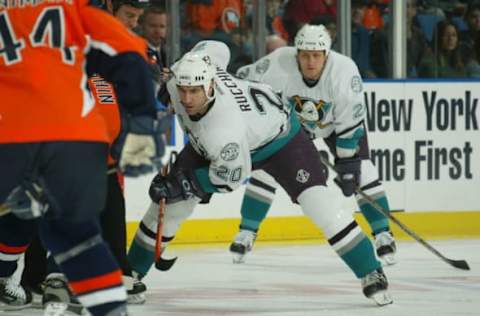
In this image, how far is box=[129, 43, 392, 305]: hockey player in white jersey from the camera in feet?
15.4

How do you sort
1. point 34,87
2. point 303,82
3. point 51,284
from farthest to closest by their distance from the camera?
point 303,82
point 51,284
point 34,87

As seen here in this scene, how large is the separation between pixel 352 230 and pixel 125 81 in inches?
79.1

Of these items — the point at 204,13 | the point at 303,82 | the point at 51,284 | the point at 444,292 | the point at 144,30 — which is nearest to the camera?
the point at 51,284

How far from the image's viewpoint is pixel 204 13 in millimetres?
7777

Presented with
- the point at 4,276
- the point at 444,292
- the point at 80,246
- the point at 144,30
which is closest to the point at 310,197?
the point at 444,292

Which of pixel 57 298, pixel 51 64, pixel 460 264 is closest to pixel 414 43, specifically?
pixel 460 264

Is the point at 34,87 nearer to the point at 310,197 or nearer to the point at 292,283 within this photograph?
the point at 310,197

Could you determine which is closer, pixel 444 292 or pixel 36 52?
pixel 36 52

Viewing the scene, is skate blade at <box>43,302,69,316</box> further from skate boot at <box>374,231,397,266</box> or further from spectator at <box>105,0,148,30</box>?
skate boot at <box>374,231,397,266</box>

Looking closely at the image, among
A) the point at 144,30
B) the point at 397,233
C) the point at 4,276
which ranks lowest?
the point at 397,233

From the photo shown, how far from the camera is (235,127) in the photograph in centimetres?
471

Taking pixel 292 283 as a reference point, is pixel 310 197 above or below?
above

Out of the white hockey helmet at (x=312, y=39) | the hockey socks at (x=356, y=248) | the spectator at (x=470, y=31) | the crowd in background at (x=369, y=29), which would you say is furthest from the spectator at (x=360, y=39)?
the hockey socks at (x=356, y=248)

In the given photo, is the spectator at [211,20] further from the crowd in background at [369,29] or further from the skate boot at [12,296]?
the skate boot at [12,296]
